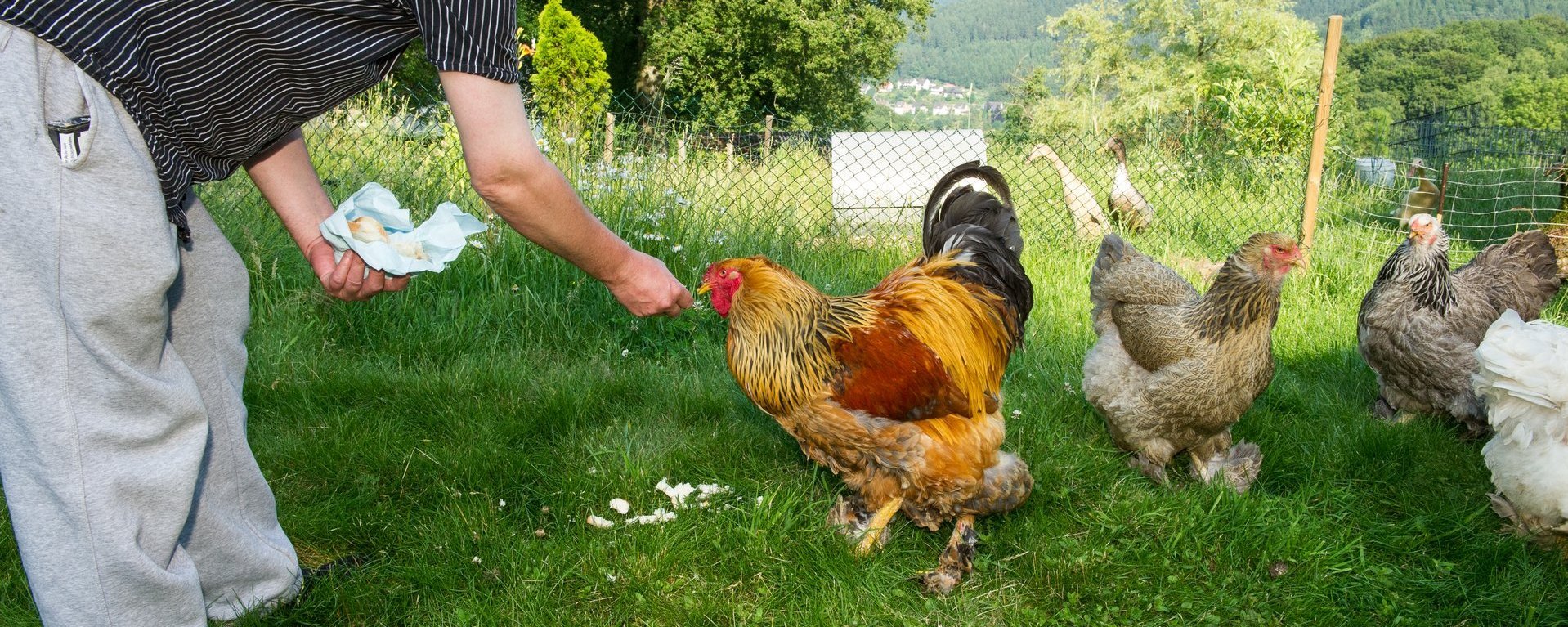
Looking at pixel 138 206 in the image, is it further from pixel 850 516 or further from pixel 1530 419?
pixel 1530 419

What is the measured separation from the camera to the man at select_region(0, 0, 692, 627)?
166cm

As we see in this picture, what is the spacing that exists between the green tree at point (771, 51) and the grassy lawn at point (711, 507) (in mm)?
21311

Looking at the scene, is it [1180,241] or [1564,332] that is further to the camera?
[1180,241]

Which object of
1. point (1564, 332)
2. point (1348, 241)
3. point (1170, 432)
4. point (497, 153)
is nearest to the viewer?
point (497, 153)

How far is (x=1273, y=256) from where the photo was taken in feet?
11.7

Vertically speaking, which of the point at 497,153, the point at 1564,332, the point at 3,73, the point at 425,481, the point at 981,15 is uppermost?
the point at 981,15

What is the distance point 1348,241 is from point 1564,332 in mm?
3955

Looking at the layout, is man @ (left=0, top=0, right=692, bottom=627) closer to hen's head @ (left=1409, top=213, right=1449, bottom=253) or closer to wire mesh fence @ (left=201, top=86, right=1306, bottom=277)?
wire mesh fence @ (left=201, top=86, right=1306, bottom=277)

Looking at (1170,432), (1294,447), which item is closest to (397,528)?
(1170,432)

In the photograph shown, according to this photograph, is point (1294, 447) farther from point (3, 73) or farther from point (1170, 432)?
point (3, 73)

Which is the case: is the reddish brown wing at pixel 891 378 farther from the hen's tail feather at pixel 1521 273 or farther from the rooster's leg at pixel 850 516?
the hen's tail feather at pixel 1521 273

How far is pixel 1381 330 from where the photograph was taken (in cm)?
451

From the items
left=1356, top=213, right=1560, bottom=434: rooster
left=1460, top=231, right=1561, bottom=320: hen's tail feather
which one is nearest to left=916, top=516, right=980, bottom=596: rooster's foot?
left=1356, top=213, right=1560, bottom=434: rooster

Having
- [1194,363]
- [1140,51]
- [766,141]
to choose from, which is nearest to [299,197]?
[1194,363]
